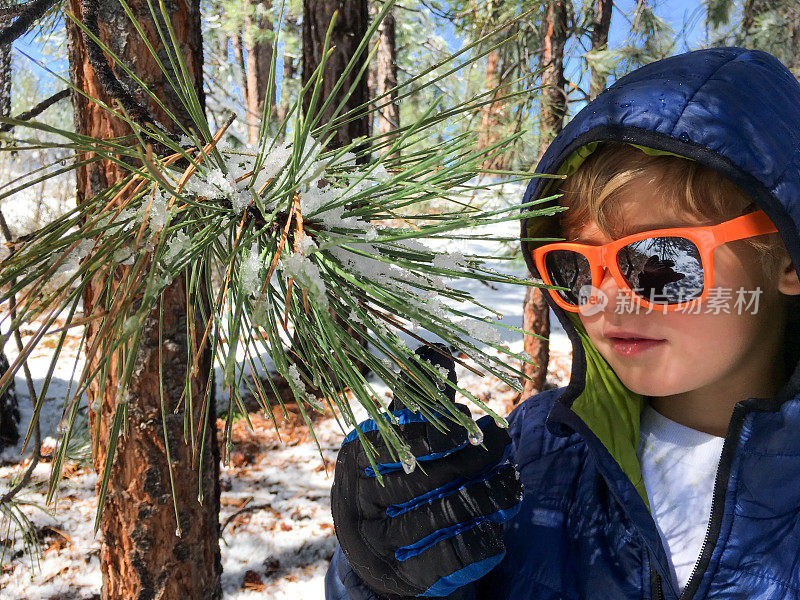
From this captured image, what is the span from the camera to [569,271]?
1055 mm

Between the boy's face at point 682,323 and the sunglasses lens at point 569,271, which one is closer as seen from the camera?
the boy's face at point 682,323

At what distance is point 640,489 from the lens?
3.74ft

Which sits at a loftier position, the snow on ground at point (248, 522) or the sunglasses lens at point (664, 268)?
the sunglasses lens at point (664, 268)

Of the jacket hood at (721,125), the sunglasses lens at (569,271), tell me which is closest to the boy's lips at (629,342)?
the sunglasses lens at (569,271)

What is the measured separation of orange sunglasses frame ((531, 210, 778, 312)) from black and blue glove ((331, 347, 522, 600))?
0.34m

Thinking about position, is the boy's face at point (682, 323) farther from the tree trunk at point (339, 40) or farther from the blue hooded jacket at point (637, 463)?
the tree trunk at point (339, 40)

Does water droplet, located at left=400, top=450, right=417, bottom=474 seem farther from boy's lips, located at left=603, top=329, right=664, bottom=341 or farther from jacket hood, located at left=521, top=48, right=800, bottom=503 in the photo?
boy's lips, located at left=603, top=329, right=664, bottom=341

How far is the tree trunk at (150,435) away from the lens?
1.16 meters

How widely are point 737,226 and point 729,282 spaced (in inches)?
4.0

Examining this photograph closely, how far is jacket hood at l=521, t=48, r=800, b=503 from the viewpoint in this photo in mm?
824

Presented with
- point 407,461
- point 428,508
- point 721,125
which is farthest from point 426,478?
point 721,125

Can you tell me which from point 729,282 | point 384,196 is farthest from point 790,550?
point 384,196

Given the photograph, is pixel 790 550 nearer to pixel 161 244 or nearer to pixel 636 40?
pixel 161 244

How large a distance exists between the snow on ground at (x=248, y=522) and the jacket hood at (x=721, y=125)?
1342mm
